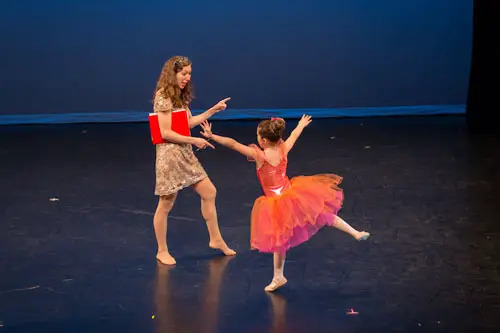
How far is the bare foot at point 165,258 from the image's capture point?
5234 millimetres

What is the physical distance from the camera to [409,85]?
10.5 metres

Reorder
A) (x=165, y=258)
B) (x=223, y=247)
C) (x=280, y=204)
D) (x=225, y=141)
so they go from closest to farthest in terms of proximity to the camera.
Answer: (x=225, y=141) < (x=280, y=204) < (x=165, y=258) < (x=223, y=247)

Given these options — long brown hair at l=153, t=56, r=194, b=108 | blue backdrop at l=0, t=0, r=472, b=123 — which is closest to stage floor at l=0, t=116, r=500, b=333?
long brown hair at l=153, t=56, r=194, b=108

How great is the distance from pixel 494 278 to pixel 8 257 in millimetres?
2669

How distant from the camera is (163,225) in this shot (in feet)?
17.3

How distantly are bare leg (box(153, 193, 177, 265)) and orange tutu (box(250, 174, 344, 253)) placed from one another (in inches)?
27.9

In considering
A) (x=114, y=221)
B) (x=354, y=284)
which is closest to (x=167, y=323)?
(x=354, y=284)

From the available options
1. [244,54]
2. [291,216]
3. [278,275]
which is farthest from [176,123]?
[244,54]

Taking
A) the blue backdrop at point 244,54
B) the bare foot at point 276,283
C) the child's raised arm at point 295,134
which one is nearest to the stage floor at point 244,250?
the bare foot at point 276,283

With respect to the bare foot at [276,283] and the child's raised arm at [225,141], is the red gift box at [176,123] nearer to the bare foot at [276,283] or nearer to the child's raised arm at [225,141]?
the child's raised arm at [225,141]

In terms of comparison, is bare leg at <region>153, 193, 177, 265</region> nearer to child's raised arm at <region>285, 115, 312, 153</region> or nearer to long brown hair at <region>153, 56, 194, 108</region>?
long brown hair at <region>153, 56, 194, 108</region>

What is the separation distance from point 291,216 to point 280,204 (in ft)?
0.30

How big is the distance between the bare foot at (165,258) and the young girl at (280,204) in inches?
27.4

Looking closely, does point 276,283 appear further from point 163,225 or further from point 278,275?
point 163,225
